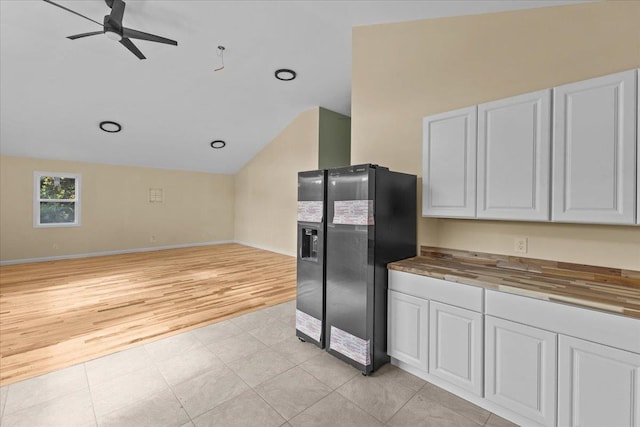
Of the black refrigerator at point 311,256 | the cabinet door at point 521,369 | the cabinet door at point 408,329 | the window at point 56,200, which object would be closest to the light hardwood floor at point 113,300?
the window at point 56,200

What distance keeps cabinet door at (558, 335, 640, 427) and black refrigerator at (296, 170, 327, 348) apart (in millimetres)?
1599

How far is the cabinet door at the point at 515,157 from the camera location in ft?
5.92

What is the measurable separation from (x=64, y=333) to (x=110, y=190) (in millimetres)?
4747

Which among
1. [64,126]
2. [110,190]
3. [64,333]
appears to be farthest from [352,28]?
[110,190]

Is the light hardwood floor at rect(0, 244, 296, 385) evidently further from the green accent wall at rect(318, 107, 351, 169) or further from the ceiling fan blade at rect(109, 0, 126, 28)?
the ceiling fan blade at rect(109, 0, 126, 28)

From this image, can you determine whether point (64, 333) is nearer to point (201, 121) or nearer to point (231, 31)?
point (231, 31)

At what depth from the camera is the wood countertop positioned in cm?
142

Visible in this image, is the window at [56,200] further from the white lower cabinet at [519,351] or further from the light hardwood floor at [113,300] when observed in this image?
the white lower cabinet at [519,351]

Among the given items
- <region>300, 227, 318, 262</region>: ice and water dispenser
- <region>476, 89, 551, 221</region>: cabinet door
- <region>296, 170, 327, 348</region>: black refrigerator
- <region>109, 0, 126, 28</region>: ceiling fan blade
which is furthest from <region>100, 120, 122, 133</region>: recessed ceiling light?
<region>476, 89, 551, 221</region>: cabinet door

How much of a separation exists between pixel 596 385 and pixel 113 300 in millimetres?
4611

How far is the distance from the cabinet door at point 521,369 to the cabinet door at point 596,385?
5 centimetres

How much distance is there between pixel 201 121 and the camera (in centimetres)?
568

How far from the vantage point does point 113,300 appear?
12.1 feet

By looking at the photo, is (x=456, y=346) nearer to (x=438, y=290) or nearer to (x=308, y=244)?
(x=438, y=290)
